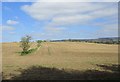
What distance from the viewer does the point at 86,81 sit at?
1634cm

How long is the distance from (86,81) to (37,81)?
3.01 metres

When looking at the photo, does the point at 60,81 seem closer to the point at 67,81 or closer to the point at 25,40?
the point at 67,81

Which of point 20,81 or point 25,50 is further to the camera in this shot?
point 25,50

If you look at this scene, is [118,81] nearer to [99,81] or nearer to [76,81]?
[99,81]

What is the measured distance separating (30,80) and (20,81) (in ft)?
2.26

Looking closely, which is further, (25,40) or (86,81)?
(25,40)

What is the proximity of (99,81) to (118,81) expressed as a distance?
118 centimetres

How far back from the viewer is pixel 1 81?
1625 centimetres

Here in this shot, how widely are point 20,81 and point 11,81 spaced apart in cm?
57

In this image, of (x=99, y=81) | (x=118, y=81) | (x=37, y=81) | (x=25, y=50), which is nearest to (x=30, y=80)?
(x=37, y=81)

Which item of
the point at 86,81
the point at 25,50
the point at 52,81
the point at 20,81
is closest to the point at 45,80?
the point at 52,81

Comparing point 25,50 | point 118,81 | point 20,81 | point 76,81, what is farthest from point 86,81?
point 25,50

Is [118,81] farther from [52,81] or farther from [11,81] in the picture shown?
[11,81]

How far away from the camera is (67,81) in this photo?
1659 cm
